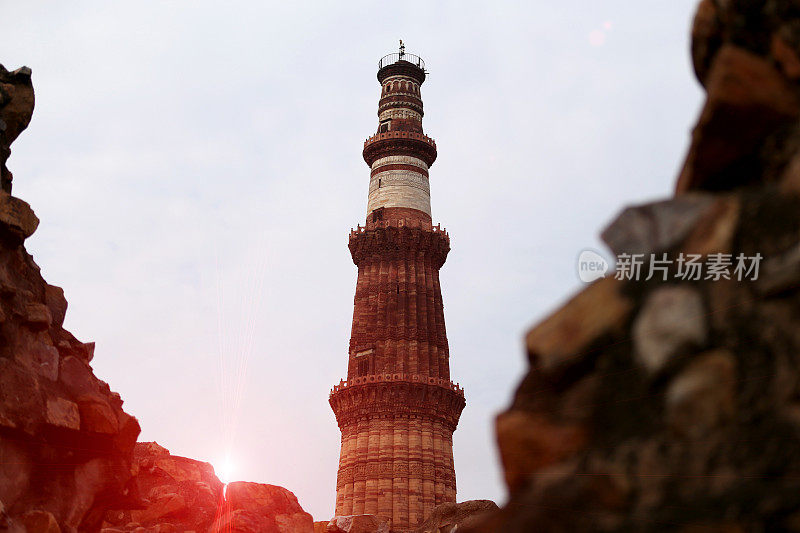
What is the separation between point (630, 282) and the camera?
6.59 feet

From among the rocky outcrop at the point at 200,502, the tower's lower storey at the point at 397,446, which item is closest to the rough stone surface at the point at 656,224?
the rocky outcrop at the point at 200,502

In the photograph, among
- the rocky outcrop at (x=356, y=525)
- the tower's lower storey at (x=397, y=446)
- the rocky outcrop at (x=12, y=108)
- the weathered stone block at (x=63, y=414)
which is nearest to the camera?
the weathered stone block at (x=63, y=414)

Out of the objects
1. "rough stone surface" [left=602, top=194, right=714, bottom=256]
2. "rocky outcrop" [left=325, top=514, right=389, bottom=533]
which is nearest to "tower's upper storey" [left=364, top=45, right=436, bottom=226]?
"rocky outcrop" [left=325, top=514, right=389, bottom=533]

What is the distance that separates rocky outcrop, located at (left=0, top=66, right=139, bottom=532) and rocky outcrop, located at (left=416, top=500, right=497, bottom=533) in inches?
315

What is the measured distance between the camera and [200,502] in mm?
15172

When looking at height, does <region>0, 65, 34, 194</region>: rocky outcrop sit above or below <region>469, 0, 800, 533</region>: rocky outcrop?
above

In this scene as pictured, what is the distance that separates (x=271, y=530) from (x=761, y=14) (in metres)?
16.1

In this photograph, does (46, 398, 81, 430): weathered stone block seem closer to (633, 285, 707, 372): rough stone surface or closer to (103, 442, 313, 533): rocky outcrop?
(103, 442, 313, 533): rocky outcrop

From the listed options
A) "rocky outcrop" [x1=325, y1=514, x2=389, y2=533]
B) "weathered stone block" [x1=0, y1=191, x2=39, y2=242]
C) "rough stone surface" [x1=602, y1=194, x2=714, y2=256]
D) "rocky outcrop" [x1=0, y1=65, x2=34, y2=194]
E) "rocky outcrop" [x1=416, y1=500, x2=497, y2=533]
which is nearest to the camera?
"rough stone surface" [x1=602, y1=194, x2=714, y2=256]

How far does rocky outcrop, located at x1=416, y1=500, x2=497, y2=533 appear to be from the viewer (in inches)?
575

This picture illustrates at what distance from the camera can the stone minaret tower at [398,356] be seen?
2402 cm

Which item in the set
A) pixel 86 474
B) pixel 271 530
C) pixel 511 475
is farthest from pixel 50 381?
pixel 271 530

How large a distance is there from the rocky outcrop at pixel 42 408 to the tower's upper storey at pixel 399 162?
20.6 meters

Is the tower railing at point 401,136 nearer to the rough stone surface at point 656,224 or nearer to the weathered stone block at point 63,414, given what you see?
the weathered stone block at point 63,414
